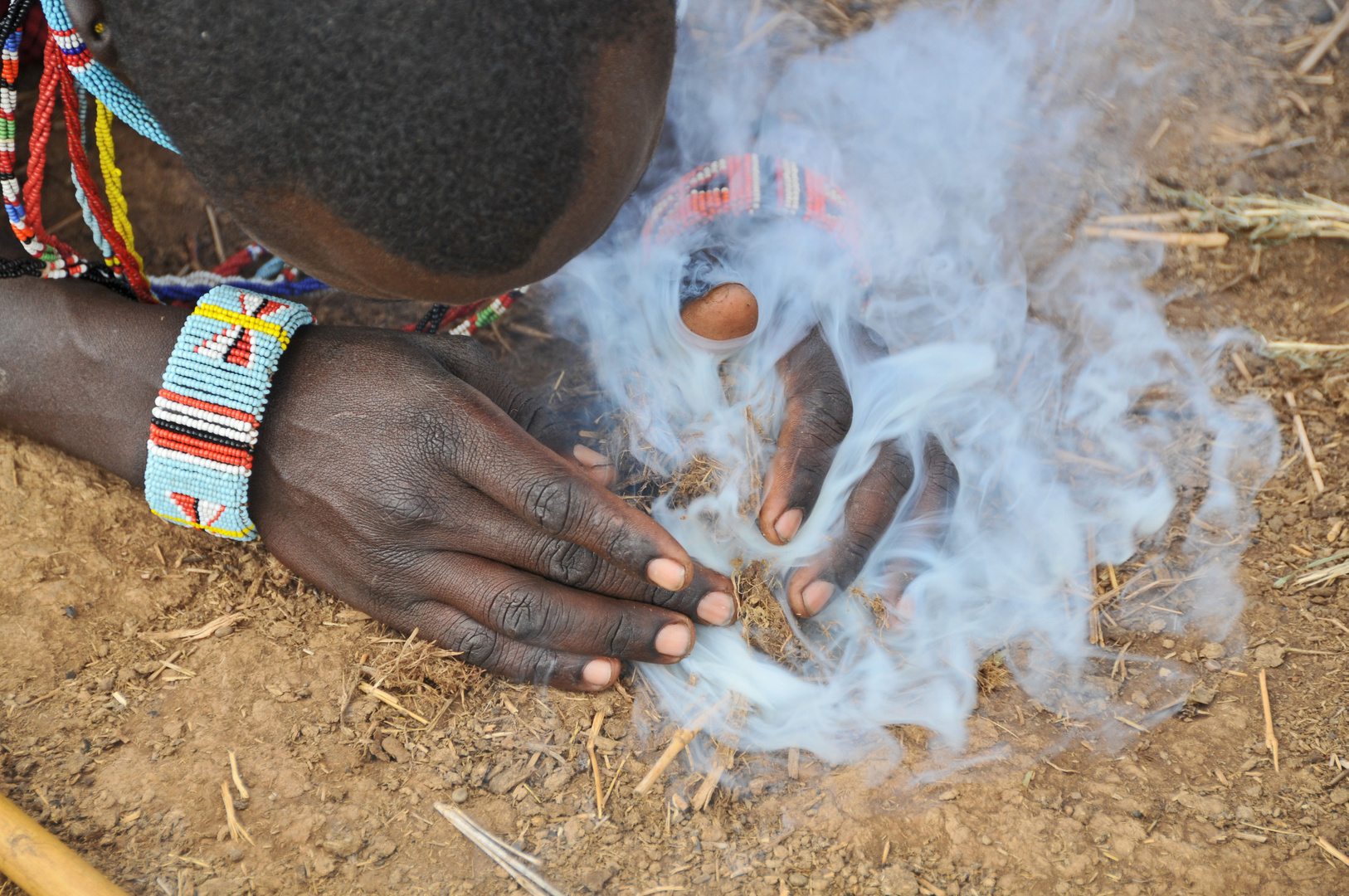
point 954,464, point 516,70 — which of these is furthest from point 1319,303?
point 516,70

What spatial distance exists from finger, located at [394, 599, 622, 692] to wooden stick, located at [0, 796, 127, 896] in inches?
28.5

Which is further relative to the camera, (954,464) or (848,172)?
(848,172)

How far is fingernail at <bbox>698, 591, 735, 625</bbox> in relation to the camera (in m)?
1.98

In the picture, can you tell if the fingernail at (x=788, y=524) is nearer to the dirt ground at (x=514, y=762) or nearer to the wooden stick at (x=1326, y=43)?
the dirt ground at (x=514, y=762)

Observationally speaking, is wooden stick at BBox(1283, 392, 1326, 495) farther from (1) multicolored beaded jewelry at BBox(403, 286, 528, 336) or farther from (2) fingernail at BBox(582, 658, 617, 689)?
(1) multicolored beaded jewelry at BBox(403, 286, 528, 336)

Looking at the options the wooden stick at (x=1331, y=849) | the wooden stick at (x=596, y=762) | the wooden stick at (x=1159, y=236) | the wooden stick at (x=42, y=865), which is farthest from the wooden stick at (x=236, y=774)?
the wooden stick at (x=1159, y=236)

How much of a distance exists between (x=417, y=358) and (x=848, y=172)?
1.63 metres

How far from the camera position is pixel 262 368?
1.97 m

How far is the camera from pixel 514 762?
6.10ft

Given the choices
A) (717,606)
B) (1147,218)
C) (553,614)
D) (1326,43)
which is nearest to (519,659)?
(553,614)

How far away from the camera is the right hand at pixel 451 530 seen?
194cm

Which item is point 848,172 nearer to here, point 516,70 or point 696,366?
point 696,366

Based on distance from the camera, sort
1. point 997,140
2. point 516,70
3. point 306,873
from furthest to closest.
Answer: point 997,140
point 306,873
point 516,70

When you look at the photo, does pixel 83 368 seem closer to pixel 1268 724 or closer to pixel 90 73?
pixel 90 73
